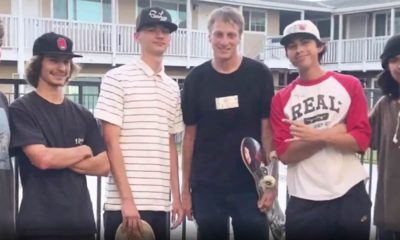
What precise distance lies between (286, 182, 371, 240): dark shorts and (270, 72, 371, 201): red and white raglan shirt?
0.04 meters

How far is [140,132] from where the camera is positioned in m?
3.14

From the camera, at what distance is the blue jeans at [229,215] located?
10.8 feet

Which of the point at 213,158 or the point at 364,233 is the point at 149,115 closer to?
the point at 213,158

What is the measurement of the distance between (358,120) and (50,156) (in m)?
1.71

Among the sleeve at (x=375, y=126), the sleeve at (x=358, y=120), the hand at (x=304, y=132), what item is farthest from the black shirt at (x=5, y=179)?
the sleeve at (x=375, y=126)

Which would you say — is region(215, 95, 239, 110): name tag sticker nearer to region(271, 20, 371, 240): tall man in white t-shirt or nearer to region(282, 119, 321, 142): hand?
region(271, 20, 371, 240): tall man in white t-shirt

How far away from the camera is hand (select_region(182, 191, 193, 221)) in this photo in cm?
343

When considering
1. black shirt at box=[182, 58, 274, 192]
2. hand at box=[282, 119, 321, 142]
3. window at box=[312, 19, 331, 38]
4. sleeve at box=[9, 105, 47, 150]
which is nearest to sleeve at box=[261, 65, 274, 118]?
black shirt at box=[182, 58, 274, 192]

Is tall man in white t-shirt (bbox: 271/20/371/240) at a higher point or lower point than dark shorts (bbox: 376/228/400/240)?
higher

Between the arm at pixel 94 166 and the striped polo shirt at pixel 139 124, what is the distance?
11 cm

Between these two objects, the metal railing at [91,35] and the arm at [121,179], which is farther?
the metal railing at [91,35]

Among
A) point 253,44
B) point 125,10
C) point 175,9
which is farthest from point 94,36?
point 253,44

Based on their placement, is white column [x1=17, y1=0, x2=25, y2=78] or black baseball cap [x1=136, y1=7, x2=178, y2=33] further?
white column [x1=17, y1=0, x2=25, y2=78]

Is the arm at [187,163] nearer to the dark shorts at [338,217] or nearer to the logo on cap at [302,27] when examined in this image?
the dark shorts at [338,217]
